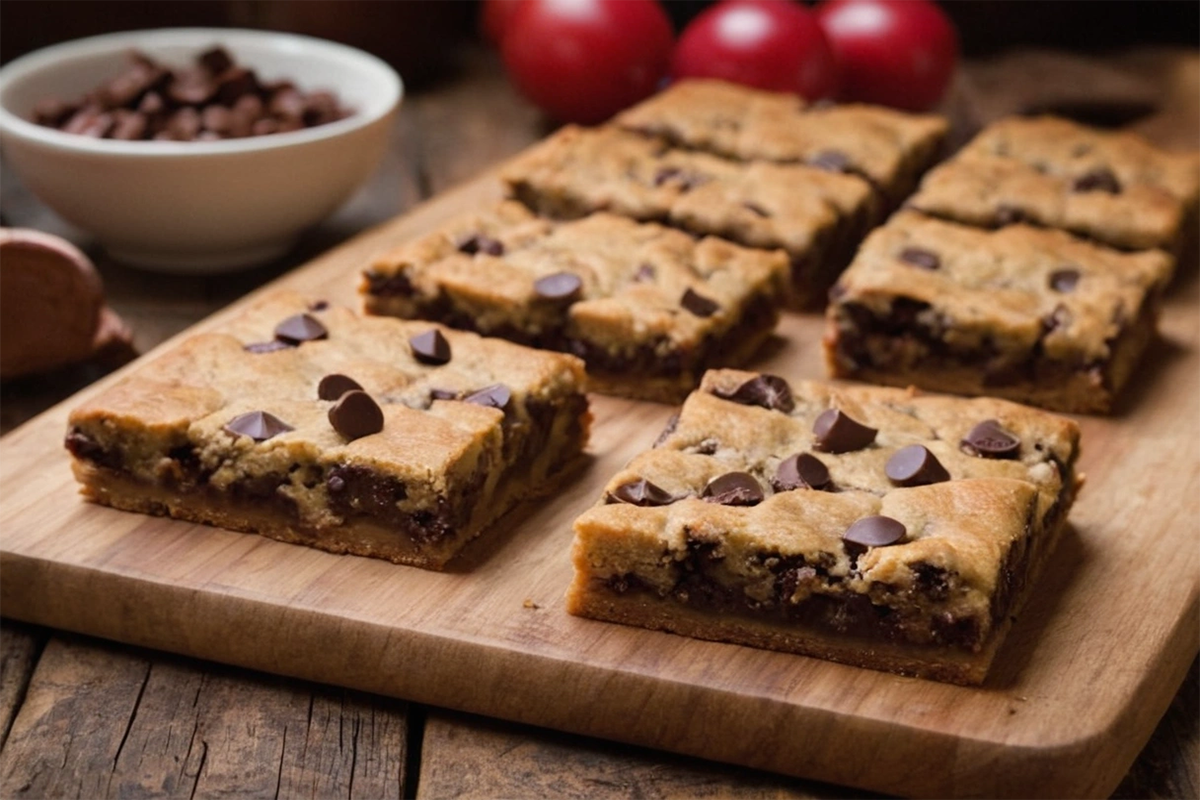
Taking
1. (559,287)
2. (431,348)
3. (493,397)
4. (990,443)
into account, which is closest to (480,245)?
(559,287)

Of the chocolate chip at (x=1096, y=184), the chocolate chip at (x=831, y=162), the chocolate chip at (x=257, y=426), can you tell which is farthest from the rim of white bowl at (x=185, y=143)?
the chocolate chip at (x=1096, y=184)

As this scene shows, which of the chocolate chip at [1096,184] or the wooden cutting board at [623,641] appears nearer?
the wooden cutting board at [623,641]

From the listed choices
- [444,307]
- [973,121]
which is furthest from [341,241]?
[973,121]

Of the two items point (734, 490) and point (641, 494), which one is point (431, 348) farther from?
point (734, 490)

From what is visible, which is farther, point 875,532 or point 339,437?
A: point 339,437

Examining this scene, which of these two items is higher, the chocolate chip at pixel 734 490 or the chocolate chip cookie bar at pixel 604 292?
the chocolate chip at pixel 734 490

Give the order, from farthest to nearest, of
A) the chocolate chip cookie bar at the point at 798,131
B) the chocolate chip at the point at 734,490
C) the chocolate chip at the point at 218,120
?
the chocolate chip cookie bar at the point at 798,131, the chocolate chip at the point at 218,120, the chocolate chip at the point at 734,490

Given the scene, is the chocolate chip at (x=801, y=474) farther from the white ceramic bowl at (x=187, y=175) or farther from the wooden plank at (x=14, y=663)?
the white ceramic bowl at (x=187, y=175)
